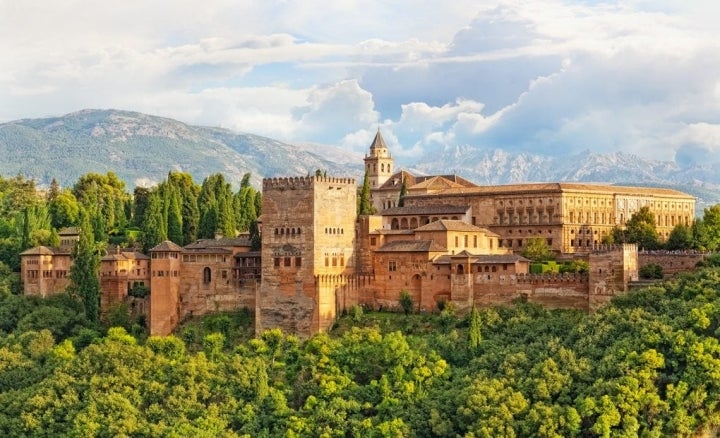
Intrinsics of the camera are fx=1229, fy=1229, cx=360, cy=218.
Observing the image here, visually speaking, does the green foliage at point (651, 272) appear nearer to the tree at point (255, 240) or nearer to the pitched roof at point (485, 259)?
the pitched roof at point (485, 259)

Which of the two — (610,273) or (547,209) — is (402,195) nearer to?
(547,209)

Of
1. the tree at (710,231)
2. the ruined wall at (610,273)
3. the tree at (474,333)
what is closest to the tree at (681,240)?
the tree at (710,231)

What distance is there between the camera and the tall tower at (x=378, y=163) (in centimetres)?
10362

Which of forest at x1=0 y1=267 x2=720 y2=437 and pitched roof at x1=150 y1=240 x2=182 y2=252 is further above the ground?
pitched roof at x1=150 y1=240 x2=182 y2=252

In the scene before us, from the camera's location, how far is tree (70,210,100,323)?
69.2 m

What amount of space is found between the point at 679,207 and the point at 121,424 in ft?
146

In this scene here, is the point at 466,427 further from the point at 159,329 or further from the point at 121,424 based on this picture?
the point at 159,329

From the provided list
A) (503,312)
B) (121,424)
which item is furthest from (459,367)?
(121,424)

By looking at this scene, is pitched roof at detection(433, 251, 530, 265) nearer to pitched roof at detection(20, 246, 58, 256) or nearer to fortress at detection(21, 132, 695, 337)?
fortress at detection(21, 132, 695, 337)

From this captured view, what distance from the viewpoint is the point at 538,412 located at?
49281 mm

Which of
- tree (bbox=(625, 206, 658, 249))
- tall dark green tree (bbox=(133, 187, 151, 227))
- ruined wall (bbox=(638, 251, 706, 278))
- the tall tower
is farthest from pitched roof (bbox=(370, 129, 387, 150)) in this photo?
ruined wall (bbox=(638, 251, 706, 278))

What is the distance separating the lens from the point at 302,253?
62344mm

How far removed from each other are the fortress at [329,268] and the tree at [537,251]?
1593mm

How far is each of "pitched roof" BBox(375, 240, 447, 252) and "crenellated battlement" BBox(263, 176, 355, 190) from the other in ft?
13.4
